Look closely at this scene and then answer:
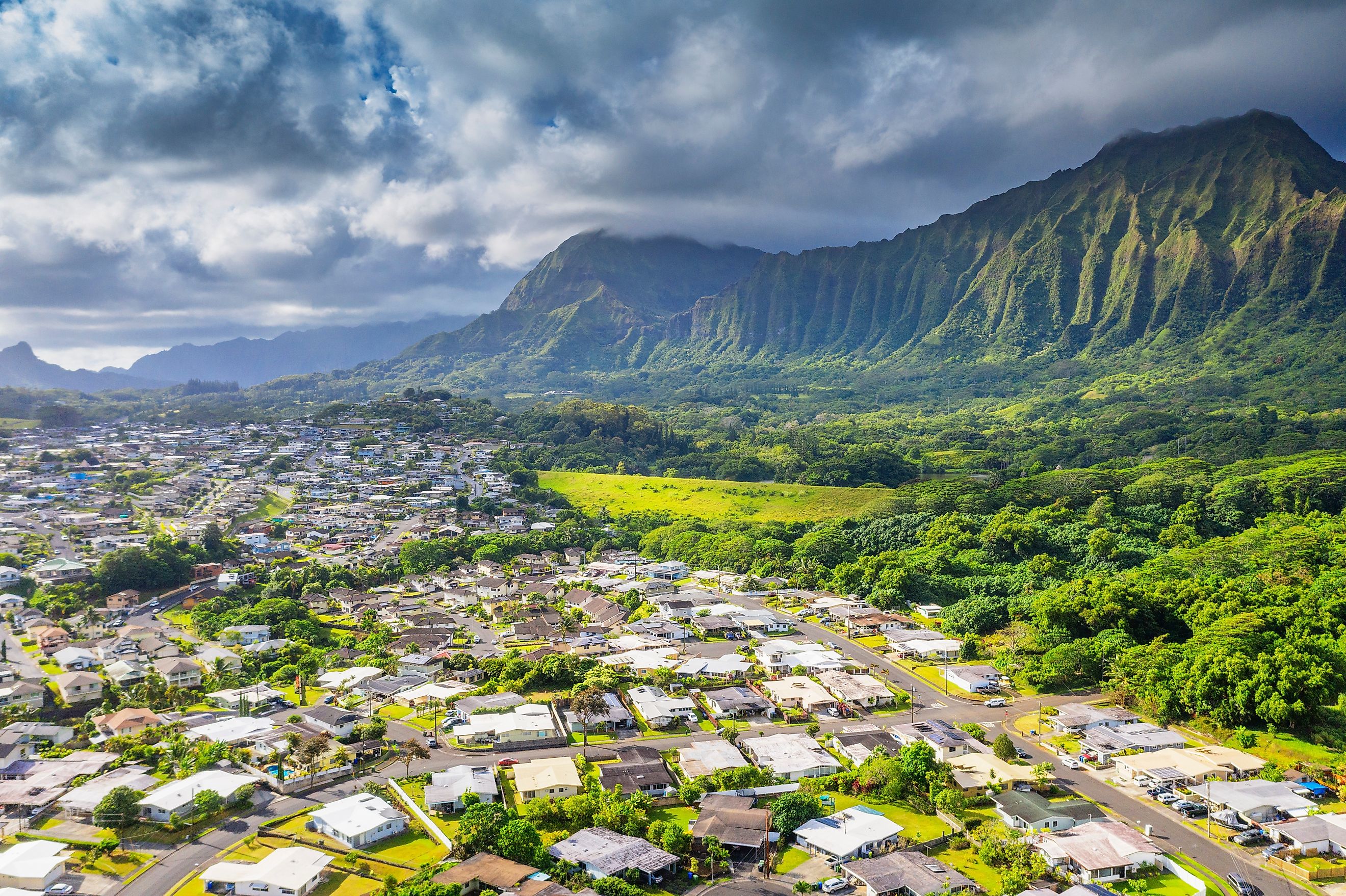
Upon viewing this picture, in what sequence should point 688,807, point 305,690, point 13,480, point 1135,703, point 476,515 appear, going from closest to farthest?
point 688,807 < point 1135,703 < point 305,690 < point 476,515 < point 13,480

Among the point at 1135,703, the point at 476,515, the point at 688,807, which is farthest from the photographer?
the point at 476,515

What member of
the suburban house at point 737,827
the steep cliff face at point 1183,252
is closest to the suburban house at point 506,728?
the suburban house at point 737,827

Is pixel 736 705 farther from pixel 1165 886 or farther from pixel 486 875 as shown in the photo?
pixel 1165 886

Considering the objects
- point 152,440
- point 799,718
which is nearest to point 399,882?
point 799,718

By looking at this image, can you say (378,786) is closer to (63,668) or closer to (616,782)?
(616,782)

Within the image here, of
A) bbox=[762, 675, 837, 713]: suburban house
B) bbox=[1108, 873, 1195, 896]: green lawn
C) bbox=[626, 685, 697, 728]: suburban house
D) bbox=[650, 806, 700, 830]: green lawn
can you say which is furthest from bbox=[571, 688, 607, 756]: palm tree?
bbox=[1108, 873, 1195, 896]: green lawn
